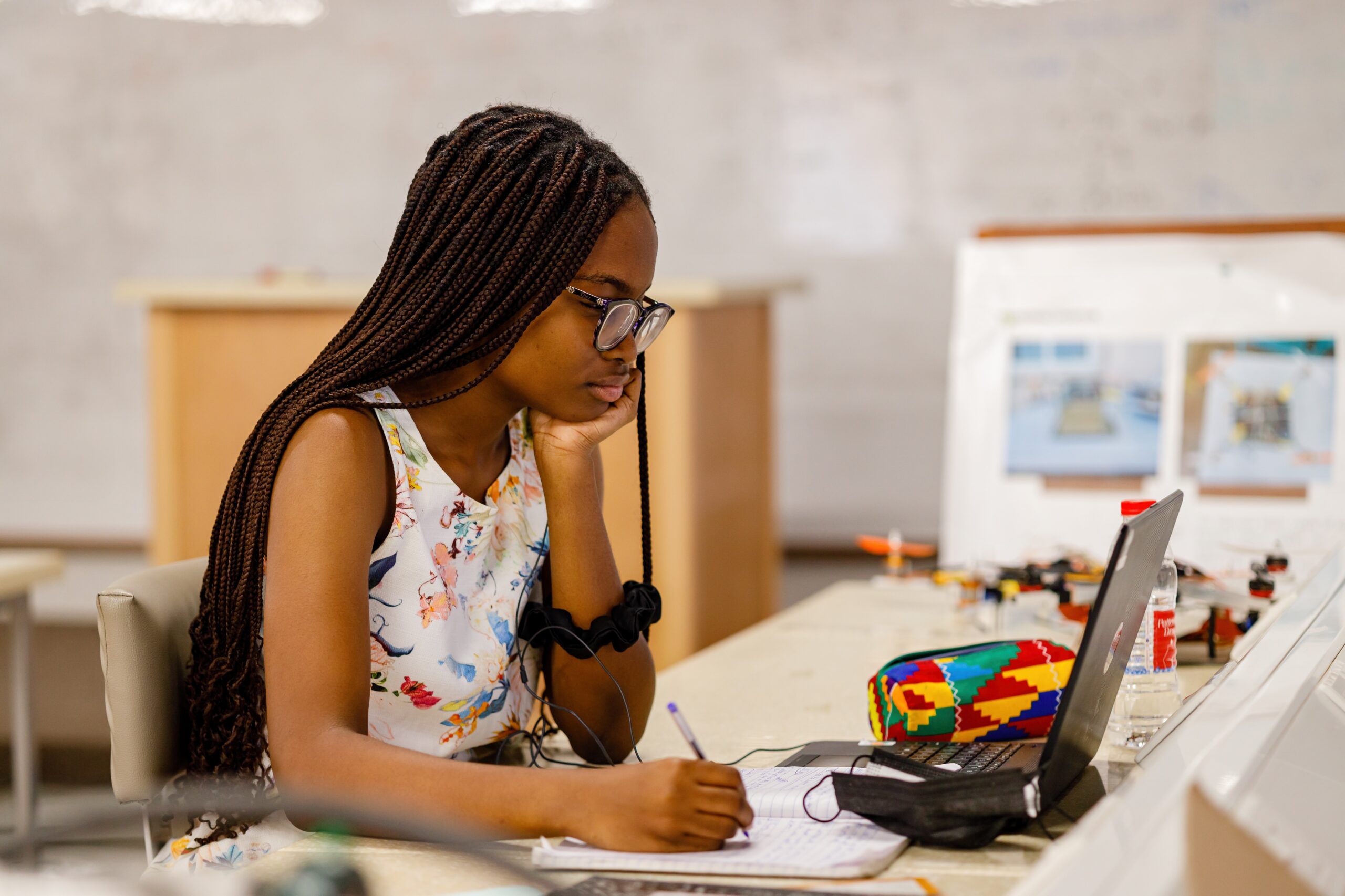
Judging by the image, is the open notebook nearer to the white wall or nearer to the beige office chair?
the beige office chair

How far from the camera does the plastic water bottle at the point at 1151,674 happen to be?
3.77 feet

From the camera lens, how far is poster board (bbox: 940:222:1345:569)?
222cm

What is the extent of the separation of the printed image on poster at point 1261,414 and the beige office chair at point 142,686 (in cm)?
179

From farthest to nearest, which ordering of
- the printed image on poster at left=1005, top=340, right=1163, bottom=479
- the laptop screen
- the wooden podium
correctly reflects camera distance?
1. the wooden podium
2. the printed image on poster at left=1005, top=340, right=1163, bottom=479
3. the laptop screen

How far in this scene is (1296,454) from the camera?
7.29ft

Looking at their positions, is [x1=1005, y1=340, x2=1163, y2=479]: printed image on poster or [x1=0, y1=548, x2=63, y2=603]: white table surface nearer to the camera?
[x1=0, y1=548, x2=63, y2=603]: white table surface

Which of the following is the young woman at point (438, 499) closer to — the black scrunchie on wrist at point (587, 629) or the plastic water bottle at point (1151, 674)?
the black scrunchie on wrist at point (587, 629)

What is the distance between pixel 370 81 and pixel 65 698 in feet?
6.31

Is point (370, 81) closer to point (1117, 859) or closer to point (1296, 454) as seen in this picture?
point (1296, 454)

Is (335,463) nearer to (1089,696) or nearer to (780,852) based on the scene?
(780,852)

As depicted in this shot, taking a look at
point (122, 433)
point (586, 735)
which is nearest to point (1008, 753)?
point (586, 735)

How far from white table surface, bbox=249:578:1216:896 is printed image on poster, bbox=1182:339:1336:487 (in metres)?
0.58

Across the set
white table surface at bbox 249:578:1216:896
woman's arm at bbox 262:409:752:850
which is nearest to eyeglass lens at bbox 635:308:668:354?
woman's arm at bbox 262:409:752:850

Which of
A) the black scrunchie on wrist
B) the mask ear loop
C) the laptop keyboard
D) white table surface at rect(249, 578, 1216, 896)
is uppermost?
the mask ear loop
